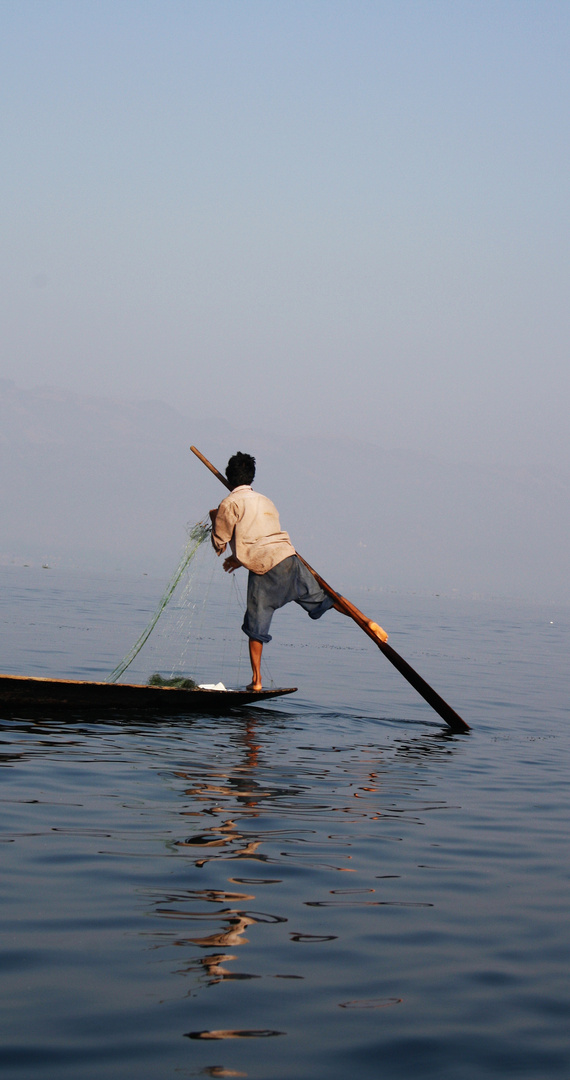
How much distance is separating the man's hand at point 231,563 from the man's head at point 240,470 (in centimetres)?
70

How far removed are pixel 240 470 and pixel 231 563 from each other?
0.88 metres

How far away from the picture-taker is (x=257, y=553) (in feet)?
32.0

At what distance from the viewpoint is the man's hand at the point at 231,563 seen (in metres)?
9.72

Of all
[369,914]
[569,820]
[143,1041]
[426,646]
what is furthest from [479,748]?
[426,646]

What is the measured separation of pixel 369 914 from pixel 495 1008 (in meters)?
0.90

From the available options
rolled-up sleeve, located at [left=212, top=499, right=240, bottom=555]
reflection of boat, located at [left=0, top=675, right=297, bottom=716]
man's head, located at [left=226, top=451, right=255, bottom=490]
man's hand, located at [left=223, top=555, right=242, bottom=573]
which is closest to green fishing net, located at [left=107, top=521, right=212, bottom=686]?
rolled-up sleeve, located at [left=212, top=499, right=240, bottom=555]

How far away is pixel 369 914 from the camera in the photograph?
13.6 feet

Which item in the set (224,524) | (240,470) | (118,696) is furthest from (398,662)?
(118,696)

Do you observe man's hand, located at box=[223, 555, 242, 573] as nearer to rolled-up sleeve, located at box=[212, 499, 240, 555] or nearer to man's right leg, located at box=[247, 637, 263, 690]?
rolled-up sleeve, located at box=[212, 499, 240, 555]

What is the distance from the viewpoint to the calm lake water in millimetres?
2934

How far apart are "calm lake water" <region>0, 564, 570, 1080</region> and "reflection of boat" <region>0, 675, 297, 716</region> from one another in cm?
15

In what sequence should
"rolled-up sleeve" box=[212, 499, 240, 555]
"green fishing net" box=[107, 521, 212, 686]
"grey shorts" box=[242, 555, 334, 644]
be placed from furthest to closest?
"grey shorts" box=[242, 555, 334, 644]
"rolled-up sleeve" box=[212, 499, 240, 555]
"green fishing net" box=[107, 521, 212, 686]

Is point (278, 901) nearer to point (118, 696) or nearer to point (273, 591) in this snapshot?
point (118, 696)

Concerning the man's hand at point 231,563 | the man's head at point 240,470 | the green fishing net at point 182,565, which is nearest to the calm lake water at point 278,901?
the green fishing net at point 182,565
